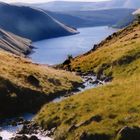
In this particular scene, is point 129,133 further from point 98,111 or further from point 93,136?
point 98,111

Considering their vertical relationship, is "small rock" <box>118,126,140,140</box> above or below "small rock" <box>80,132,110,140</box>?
below

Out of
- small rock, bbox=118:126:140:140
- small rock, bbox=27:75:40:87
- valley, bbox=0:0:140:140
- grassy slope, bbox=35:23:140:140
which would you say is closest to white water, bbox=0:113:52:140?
valley, bbox=0:0:140:140

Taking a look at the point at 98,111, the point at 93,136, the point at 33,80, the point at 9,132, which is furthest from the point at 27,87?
the point at 93,136

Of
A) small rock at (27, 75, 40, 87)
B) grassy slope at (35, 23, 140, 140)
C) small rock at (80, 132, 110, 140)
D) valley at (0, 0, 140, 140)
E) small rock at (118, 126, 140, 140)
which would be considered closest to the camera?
small rock at (118, 126, 140, 140)

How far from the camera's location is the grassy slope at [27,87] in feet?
255

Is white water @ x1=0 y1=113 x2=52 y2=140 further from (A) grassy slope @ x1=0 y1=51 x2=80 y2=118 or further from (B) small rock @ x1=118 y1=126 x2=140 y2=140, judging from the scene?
(B) small rock @ x1=118 y1=126 x2=140 y2=140

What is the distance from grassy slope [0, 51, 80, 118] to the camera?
3059 inches

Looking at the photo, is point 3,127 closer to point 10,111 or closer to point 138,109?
point 10,111

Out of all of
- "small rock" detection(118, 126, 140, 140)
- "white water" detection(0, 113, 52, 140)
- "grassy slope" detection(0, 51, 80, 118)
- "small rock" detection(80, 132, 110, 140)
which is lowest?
"small rock" detection(118, 126, 140, 140)

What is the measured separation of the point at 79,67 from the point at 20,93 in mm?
45341

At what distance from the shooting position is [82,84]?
101000mm

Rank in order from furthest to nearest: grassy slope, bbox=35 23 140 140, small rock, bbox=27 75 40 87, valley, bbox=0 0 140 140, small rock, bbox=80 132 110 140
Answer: small rock, bbox=27 75 40 87 → valley, bbox=0 0 140 140 → grassy slope, bbox=35 23 140 140 → small rock, bbox=80 132 110 140

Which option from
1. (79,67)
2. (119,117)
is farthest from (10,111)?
(79,67)

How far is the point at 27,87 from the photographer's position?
8412 centimetres
